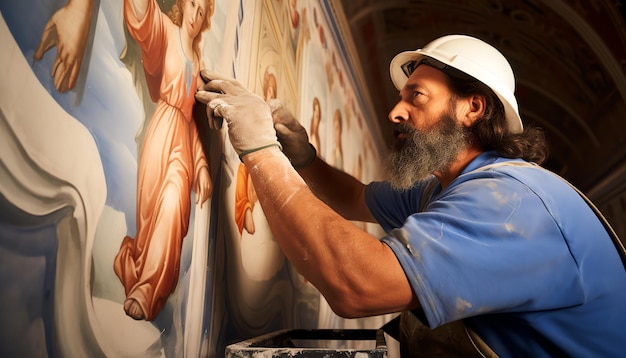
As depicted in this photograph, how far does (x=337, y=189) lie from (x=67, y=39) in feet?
6.78

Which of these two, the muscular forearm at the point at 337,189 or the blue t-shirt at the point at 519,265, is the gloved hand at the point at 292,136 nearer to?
the muscular forearm at the point at 337,189

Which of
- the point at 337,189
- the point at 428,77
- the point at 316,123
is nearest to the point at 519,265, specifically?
the point at 428,77

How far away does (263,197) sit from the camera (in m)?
1.72

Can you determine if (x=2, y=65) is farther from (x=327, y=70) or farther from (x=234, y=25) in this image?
(x=327, y=70)

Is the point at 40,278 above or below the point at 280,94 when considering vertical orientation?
below

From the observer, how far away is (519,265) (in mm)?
1559

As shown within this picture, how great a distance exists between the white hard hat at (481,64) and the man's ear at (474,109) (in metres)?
0.09

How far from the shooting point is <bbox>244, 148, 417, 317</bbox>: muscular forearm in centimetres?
146

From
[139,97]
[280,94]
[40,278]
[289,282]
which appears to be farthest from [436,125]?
[40,278]

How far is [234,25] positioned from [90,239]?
1392 millimetres

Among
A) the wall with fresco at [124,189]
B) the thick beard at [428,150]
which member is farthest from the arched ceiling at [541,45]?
the wall with fresco at [124,189]

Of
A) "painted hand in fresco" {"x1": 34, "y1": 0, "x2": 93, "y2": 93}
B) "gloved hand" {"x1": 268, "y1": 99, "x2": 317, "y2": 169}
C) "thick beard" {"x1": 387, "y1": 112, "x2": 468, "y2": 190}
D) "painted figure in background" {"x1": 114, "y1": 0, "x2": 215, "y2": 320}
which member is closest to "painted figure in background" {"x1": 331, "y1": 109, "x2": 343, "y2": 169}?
"gloved hand" {"x1": 268, "y1": 99, "x2": 317, "y2": 169}

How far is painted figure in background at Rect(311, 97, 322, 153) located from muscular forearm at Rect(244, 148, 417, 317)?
224cm

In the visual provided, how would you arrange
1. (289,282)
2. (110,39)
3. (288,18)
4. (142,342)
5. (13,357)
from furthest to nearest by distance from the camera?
(288,18) < (289,282) < (142,342) < (110,39) < (13,357)
